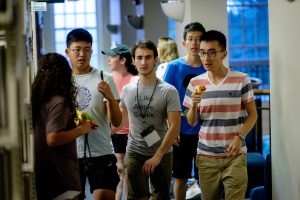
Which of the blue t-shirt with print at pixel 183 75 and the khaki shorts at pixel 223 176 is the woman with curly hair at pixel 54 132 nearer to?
the khaki shorts at pixel 223 176

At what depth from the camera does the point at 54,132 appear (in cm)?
374

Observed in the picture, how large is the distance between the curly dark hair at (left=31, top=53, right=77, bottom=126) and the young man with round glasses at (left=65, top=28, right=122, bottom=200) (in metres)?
0.72

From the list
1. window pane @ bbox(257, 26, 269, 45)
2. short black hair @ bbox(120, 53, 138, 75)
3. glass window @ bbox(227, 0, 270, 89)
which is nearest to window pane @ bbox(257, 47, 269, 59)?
glass window @ bbox(227, 0, 270, 89)

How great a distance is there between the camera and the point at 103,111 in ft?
15.8

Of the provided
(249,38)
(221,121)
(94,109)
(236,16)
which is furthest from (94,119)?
(249,38)

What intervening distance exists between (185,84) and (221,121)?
1.08 meters

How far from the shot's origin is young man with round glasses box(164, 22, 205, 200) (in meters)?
5.75

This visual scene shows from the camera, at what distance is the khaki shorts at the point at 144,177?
4906mm

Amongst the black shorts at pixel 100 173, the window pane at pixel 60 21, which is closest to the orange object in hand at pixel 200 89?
the black shorts at pixel 100 173

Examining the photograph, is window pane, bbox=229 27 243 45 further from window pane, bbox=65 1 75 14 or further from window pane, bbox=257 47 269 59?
window pane, bbox=65 1 75 14

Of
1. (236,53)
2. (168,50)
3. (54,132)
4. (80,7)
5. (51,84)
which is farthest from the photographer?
(236,53)

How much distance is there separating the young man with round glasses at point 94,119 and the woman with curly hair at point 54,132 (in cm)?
76

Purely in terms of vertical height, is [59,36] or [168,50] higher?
[59,36]

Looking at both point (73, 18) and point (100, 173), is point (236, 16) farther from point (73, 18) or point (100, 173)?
point (100, 173)
